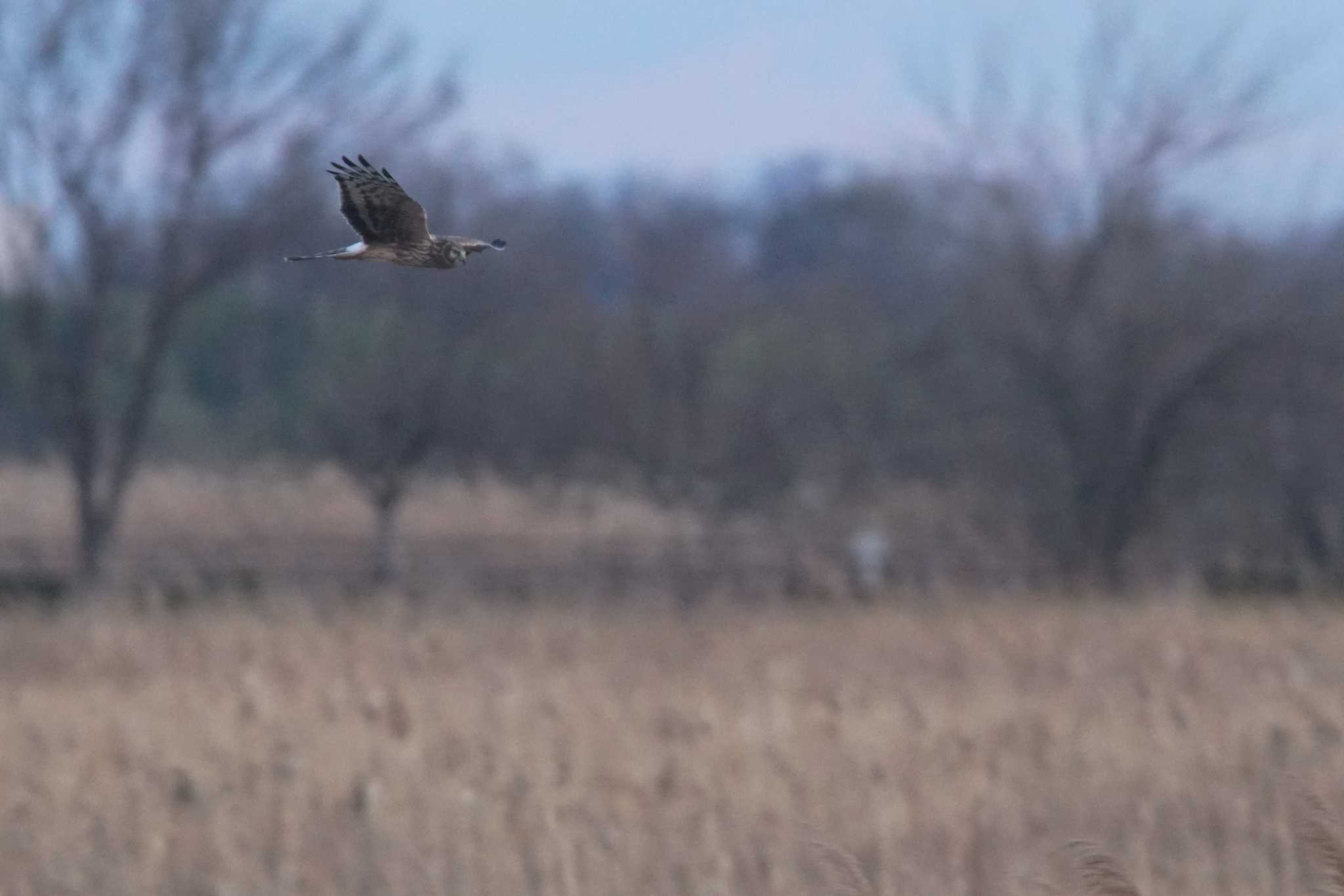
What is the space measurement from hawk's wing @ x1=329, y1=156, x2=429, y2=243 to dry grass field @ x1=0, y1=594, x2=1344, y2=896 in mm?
2417

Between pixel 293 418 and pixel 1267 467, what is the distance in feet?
37.4

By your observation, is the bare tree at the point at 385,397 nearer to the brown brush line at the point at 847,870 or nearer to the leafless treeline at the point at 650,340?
the leafless treeline at the point at 650,340

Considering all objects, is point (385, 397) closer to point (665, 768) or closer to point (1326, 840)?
point (665, 768)

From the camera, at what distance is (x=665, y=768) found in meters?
7.77

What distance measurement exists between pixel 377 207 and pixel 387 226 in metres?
→ 0.07

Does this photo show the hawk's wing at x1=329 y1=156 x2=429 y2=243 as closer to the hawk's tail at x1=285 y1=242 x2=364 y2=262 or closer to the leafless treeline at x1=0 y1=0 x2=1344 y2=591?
the hawk's tail at x1=285 y1=242 x2=364 y2=262

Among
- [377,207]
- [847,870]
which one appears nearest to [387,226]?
[377,207]

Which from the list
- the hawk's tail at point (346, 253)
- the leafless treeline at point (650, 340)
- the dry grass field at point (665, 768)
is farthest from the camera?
the leafless treeline at point (650, 340)

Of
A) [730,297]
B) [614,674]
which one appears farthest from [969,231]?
[614,674]

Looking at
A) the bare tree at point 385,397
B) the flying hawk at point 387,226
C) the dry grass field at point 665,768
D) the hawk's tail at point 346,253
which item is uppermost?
the bare tree at point 385,397

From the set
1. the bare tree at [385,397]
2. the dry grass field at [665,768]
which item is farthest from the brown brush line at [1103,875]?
the bare tree at [385,397]

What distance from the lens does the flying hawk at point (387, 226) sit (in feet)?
8.74

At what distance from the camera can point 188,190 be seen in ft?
60.2

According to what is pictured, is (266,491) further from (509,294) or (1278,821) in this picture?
(1278,821)
